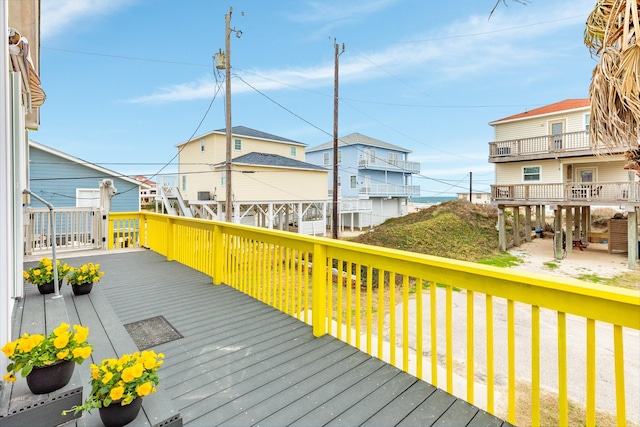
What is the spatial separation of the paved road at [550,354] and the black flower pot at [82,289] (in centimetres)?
422

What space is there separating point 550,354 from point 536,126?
626 inches

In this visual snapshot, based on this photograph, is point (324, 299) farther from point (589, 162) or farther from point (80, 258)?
point (589, 162)

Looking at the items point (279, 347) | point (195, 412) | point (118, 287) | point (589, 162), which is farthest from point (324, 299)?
point (589, 162)

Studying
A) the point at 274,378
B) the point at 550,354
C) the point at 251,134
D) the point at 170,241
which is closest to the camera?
the point at 274,378

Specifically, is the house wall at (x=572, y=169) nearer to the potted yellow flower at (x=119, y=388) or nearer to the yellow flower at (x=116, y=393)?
the potted yellow flower at (x=119, y=388)

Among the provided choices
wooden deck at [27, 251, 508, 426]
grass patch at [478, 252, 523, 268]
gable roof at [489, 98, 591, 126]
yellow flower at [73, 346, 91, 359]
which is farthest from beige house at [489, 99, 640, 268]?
yellow flower at [73, 346, 91, 359]

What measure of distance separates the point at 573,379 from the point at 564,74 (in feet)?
53.2

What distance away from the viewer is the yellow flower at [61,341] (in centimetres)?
166

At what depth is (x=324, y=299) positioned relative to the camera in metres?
2.98

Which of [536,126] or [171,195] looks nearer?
[536,126]

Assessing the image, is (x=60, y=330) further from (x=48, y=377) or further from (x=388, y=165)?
(x=388, y=165)

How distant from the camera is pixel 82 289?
3.87m

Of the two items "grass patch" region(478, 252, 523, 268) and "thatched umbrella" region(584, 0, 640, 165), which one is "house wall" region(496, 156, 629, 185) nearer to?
"grass patch" region(478, 252, 523, 268)

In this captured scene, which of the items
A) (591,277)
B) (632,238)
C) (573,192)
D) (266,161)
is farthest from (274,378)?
(266,161)
